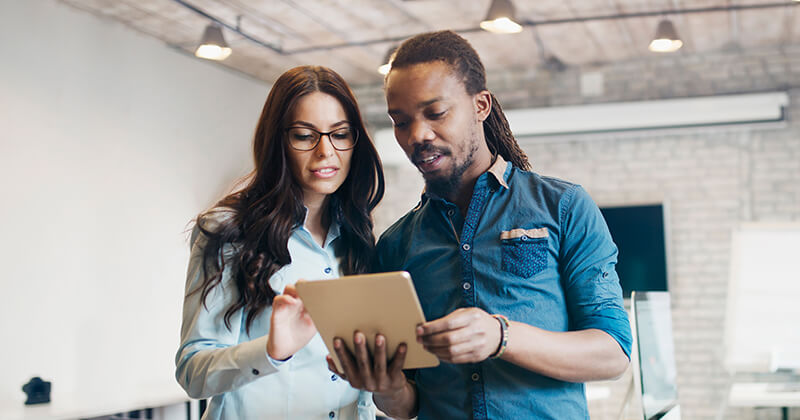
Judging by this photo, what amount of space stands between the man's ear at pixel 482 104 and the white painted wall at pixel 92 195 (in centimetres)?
214

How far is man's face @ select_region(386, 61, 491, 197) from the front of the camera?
142 centimetres

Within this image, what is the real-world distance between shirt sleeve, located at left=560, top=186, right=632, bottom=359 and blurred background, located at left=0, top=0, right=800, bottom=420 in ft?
6.16

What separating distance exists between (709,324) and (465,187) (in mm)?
4964

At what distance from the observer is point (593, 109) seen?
595cm

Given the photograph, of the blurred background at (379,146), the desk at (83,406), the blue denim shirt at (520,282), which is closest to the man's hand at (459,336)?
the blue denim shirt at (520,282)

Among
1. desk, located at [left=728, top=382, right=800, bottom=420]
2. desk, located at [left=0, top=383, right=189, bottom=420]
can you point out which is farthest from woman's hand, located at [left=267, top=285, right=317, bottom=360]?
desk, located at [left=728, top=382, right=800, bottom=420]

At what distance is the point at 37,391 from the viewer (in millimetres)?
3555

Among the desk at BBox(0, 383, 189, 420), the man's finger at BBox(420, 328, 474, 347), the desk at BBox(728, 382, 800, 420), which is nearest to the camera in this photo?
the man's finger at BBox(420, 328, 474, 347)

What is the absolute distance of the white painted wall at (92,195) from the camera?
156 inches

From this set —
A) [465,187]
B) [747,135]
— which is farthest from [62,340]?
[747,135]

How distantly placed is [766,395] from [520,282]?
4392 millimetres

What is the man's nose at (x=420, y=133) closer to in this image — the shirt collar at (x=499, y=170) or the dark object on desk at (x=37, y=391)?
the shirt collar at (x=499, y=170)

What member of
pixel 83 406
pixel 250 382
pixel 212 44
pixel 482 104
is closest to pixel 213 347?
pixel 250 382

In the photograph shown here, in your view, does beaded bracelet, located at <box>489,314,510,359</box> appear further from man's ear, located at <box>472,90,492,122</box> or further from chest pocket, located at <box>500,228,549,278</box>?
man's ear, located at <box>472,90,492,122</box>
